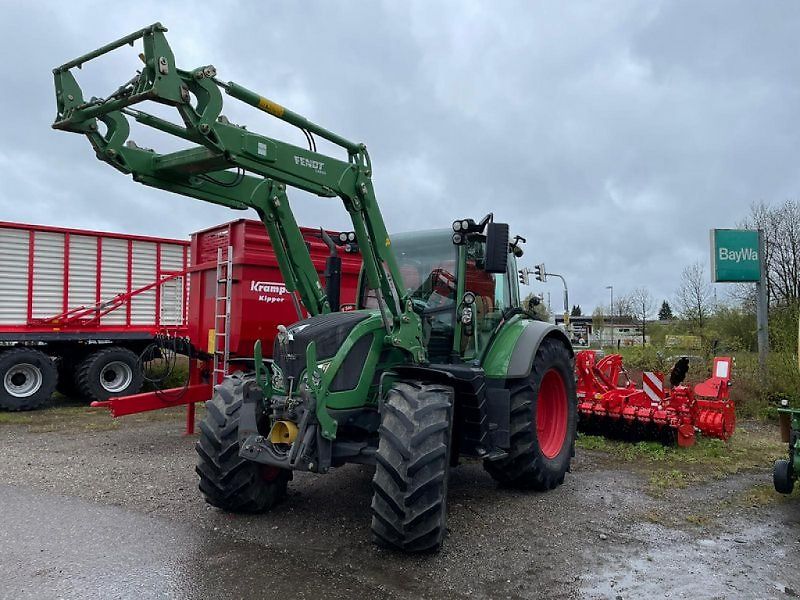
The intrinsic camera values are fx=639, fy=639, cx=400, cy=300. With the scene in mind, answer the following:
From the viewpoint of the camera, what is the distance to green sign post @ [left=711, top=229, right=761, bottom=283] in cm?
1144

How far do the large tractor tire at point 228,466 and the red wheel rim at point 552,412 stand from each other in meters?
2.79

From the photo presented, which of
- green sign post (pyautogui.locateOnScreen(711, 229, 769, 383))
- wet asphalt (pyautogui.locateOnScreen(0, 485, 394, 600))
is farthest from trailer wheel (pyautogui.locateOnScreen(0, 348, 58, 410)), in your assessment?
green sign post (pyautogui.locateOnScreen(711, 229, 769, 383))

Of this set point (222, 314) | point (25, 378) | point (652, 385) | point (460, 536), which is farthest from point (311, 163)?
point (25, 378)

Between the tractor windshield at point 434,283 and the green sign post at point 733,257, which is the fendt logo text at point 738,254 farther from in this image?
the tractor windshield at point 434,283

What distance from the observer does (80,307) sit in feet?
39.1

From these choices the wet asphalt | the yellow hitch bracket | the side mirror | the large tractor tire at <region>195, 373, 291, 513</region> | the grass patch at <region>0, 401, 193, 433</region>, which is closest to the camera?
the wet asphalt

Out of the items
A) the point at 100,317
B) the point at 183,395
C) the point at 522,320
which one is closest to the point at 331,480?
the point at 522,320

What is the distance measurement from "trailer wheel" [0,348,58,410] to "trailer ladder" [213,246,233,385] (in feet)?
16.2

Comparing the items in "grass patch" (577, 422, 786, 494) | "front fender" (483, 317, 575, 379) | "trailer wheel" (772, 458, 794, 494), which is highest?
"front fender" (483, 317, 575, 379)

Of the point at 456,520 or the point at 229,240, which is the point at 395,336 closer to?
the point at 456,520

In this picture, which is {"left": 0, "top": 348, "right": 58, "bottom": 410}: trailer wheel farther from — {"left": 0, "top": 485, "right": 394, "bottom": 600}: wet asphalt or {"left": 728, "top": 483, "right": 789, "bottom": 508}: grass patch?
{"left": 728, "top": 483, "right": 789, "bottom": 508}: grass patch

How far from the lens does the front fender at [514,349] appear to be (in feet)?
17.9

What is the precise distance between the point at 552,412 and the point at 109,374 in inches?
359

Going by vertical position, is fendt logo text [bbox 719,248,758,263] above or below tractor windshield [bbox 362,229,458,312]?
above
